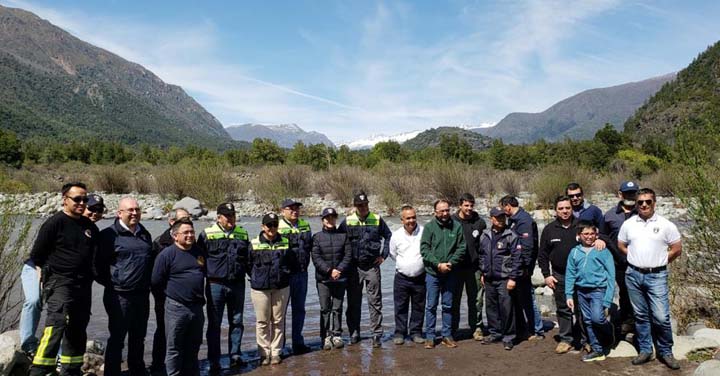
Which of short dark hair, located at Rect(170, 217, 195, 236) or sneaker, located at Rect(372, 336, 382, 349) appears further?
sneaker, located at Rect(372, 336, 382, 349)

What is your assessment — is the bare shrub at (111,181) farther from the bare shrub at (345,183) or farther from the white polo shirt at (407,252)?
the white polo shirt at (407,252)

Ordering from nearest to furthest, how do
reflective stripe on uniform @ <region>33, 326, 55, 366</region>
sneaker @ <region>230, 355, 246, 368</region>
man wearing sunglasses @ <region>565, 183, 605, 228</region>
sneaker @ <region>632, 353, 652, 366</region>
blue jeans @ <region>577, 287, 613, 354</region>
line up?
reflective stripe on uniform @ <region>33, 326, 55, 366</region>, sneaker @ <region>632, 353, 652, 366</region>, blue jeans @ <region>577, 287, 613, 354</region>, sneaker @ <region>230, 355, 246, 368</region>, man wearing sunglasses @ <region>565, 183, 605, 228</region>

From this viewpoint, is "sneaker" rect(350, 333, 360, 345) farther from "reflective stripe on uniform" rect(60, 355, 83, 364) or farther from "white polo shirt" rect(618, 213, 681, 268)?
"white polo shirt" rect(618, 213, 681, 268)

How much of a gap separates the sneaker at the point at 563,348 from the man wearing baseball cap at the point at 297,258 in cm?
304

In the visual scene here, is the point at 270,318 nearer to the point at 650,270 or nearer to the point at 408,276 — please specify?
the point at 408,276

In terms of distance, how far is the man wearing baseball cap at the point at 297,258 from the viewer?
19.5ft

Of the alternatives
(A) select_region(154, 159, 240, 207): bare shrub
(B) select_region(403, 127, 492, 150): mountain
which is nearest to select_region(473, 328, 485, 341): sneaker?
(A) select_region(154, 159, 240, 207): bare shrub

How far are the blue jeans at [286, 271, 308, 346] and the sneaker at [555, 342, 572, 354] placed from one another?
3091mm

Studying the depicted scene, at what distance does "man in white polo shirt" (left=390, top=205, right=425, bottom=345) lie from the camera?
6195 mm

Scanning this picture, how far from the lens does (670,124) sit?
2630 inches

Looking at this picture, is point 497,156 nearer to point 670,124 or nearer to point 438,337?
point 438,337

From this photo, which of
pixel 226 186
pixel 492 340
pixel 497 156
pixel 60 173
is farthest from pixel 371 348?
pixel 60 173

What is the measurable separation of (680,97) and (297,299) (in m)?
84.4

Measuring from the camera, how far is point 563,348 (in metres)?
5.76
